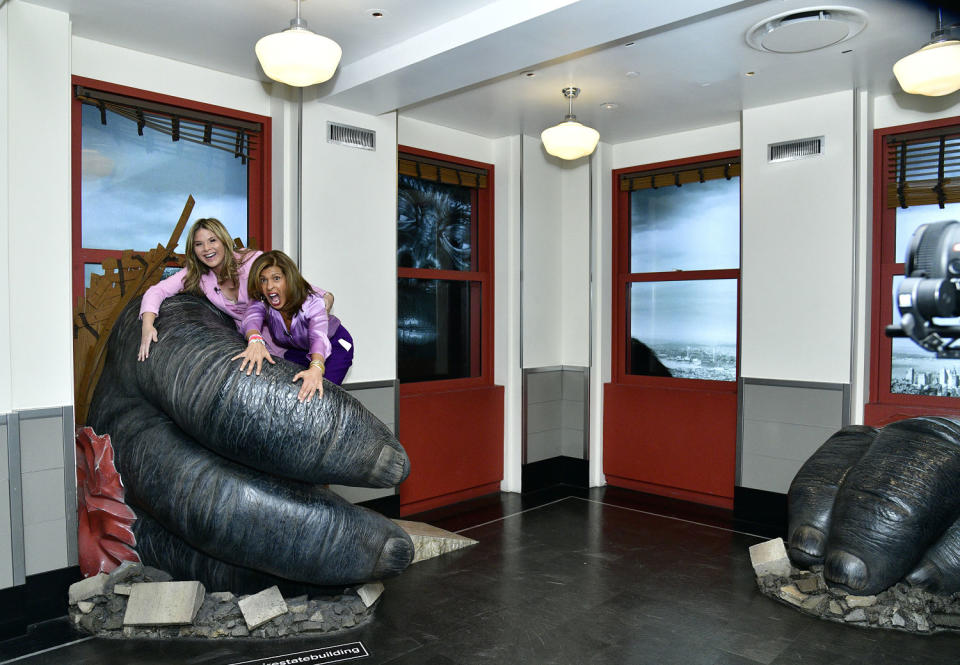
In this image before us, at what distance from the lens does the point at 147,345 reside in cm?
312

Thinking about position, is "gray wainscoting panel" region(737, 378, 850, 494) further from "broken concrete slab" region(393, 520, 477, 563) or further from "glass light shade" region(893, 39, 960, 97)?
"broken concrete slab" region(393, 520, 477, 563)

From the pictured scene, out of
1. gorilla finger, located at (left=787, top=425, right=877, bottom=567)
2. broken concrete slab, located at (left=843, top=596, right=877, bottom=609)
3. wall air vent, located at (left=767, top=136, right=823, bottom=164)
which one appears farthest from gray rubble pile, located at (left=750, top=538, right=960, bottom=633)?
wall air vent, located at (left=767, top=136, right=823, bottom=164)

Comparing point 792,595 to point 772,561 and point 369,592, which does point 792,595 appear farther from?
point 369,592

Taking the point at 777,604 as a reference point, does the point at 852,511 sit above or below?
above

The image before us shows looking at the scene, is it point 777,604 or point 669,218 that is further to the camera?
point 669,218

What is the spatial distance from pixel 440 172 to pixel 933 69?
3.29 metres

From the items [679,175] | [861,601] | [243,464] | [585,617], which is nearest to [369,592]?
[243,464]

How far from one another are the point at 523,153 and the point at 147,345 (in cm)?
352

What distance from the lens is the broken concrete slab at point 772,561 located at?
3701 mm

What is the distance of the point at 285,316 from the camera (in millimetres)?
3273

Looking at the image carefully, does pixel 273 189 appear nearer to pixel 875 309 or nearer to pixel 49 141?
pixel 49 141

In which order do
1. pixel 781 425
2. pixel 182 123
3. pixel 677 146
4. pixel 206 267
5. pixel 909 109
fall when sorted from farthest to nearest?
pixel 677 146 < pixel 781 425 < pixel 909 109 < pixel 182 123 < pixel 206 267

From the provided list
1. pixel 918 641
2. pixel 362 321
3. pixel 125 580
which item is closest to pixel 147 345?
pixel 125 580

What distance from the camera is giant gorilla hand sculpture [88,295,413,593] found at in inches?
112
